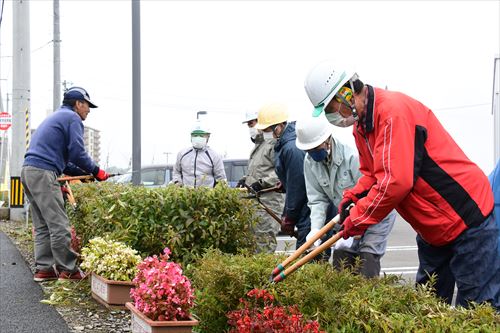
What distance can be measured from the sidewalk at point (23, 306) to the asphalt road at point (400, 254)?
2.81 m

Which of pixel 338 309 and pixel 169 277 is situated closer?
pixel 338 309

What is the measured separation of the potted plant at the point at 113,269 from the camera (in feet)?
17.8

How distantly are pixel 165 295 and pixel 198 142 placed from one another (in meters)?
4.72

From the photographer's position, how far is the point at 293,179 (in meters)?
5.67

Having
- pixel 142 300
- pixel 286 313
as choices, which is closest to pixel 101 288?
pixel 142 300

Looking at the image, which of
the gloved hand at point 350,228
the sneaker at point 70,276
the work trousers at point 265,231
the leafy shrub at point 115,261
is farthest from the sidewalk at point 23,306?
the gloved hand at point 350,228

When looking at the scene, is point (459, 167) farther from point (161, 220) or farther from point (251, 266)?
point (161, 220)

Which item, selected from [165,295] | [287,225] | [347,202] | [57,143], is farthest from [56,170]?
[347,202]

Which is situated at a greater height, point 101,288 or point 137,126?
point 137,126

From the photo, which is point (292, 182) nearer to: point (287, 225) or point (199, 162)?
point (287, 225)

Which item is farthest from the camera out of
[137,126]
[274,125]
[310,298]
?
[137,126]

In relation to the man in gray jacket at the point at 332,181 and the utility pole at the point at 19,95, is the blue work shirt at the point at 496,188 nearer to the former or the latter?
the man in gray jacket at the point at 332,181

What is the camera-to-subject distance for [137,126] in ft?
30.6

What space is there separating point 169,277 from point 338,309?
118 centimetres
